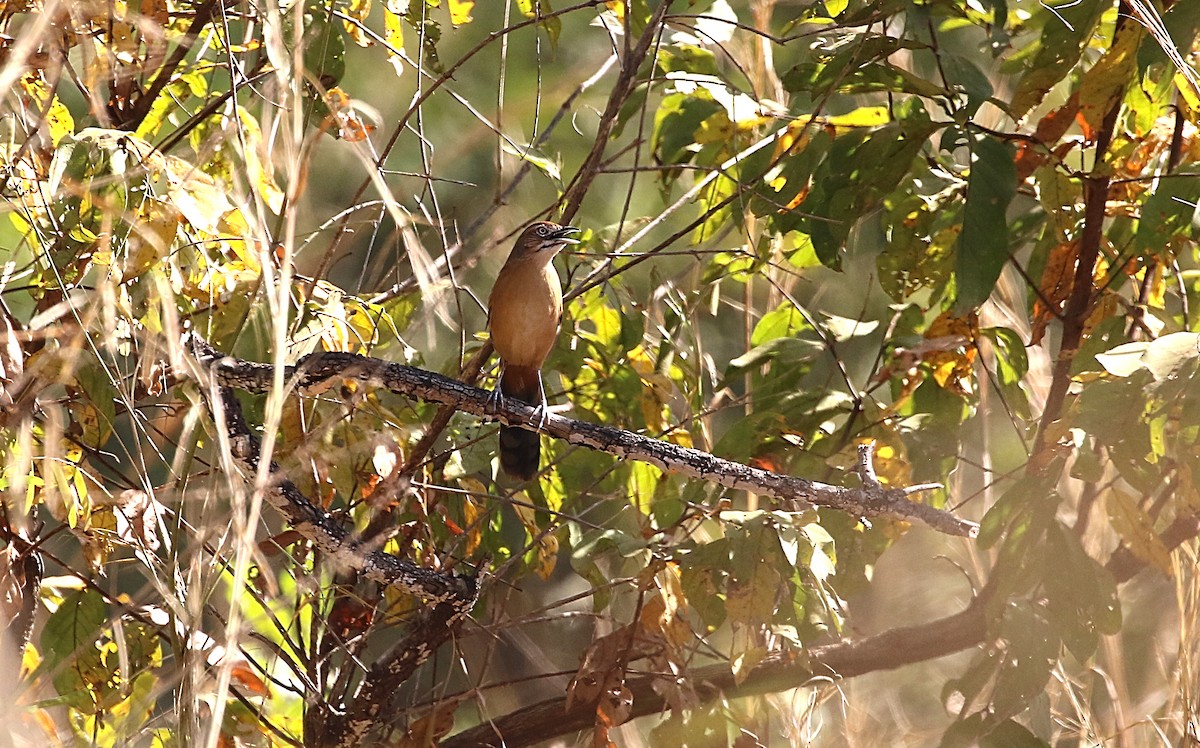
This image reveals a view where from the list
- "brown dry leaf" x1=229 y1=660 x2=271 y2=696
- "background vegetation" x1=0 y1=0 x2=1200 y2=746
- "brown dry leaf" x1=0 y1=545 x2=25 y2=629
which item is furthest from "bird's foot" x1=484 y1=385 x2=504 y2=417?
"brown dry leaf" x1=0 y1=545 x2=25 y2=629

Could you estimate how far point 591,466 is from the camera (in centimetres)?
335

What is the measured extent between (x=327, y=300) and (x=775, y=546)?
1154mm

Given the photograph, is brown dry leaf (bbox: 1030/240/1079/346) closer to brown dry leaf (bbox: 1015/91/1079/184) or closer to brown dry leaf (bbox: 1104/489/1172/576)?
brown dry leaf (bbox: 1015/91/1079/184)

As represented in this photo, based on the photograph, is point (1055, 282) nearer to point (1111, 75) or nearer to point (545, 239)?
point (1111, 75)

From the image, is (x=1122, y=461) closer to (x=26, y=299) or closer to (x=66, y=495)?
(x=66, y=495)

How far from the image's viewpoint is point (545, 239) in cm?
371

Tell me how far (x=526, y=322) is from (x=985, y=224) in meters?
1.58

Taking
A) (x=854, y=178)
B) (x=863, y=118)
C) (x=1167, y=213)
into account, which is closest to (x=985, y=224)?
(x=854, y=178)

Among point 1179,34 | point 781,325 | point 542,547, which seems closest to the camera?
point 1179,34

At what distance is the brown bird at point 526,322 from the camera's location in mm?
3553

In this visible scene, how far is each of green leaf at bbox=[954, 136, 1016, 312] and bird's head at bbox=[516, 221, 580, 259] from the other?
1.23 metres

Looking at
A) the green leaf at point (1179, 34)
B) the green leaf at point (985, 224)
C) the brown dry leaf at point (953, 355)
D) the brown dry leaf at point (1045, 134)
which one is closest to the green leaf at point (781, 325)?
the brown dry leaf at point (953, 355)

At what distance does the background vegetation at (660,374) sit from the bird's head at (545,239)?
0.44 ft

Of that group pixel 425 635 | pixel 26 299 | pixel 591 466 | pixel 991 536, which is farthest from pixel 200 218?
pixel 26 299
